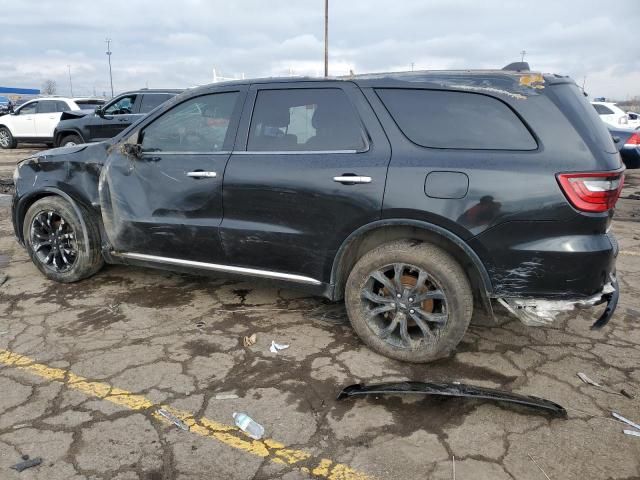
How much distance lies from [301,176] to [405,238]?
0.78 m

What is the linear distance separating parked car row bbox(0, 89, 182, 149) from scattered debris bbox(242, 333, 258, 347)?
8996 mm

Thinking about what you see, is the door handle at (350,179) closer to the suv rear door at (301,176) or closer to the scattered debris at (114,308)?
the suv rear door at (301,176)

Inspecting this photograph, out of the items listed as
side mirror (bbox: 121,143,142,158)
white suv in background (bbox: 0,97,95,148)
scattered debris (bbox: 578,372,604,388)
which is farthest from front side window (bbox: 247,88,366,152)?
white suv in background (bbox: 0,97,95,148)

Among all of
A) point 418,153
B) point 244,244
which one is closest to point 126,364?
point 244,244

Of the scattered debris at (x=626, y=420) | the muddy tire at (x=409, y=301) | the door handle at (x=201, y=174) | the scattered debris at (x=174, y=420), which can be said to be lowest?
the scattered debris at (x=174, y=420)

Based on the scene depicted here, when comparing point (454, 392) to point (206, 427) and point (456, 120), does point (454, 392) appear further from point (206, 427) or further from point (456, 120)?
point (456, 120)

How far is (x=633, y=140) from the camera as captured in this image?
9.05 meters

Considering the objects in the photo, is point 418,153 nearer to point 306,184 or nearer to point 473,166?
point 473,166

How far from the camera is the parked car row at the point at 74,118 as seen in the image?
37.6ft

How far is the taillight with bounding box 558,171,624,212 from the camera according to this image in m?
2.59

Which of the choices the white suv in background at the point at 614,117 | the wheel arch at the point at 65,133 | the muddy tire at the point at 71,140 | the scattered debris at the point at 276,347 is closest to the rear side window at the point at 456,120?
the scattered debris at the point at 276,347

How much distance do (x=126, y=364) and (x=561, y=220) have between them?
8.99 ft

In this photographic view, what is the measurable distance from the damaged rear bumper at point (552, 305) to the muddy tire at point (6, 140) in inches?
699

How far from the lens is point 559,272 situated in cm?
268
